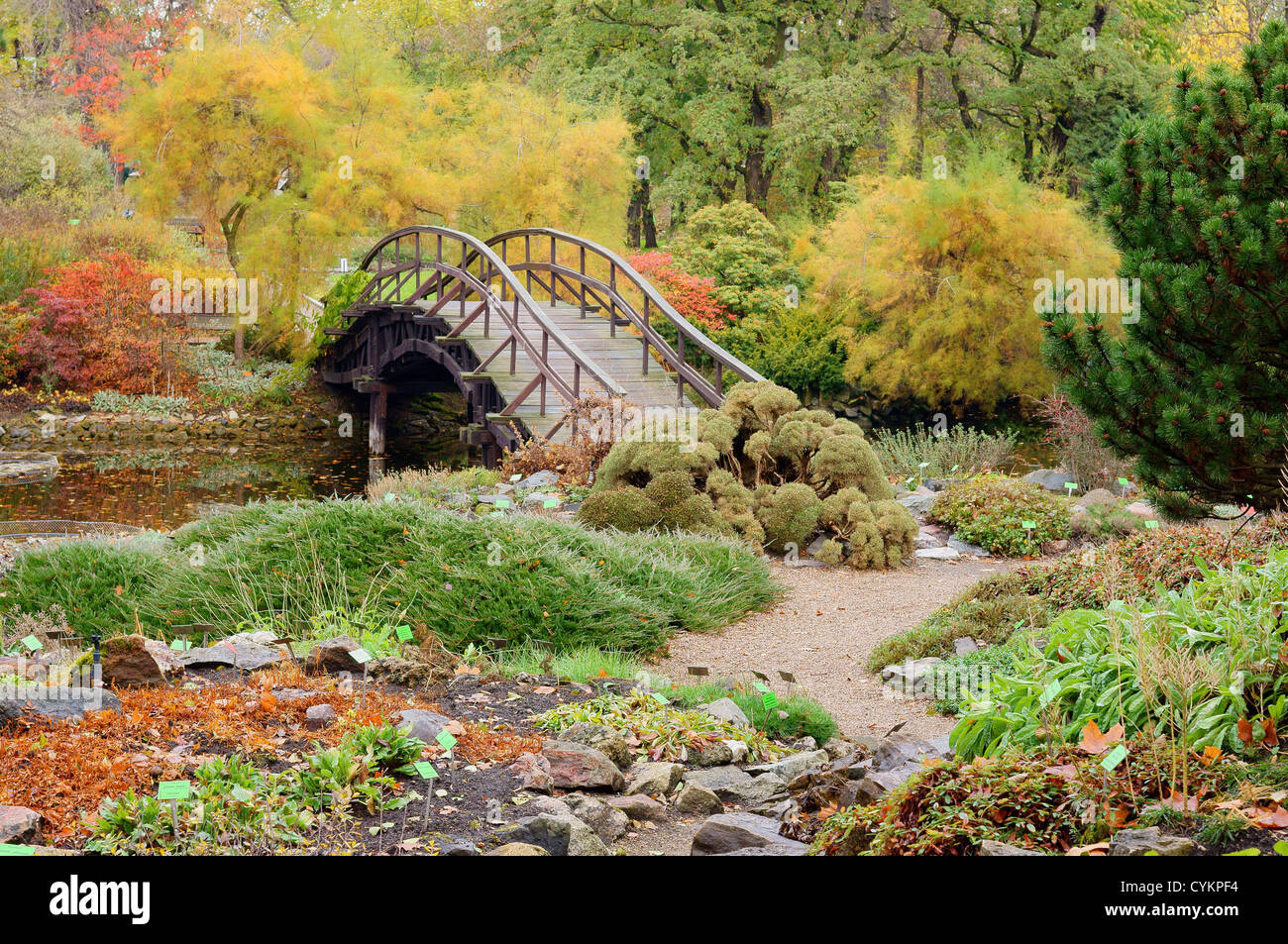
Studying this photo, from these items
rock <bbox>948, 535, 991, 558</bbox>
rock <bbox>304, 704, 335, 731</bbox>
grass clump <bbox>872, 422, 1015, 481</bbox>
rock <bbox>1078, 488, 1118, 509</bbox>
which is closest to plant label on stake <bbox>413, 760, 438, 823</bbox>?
rock <bbox>304, 704, 335, 731</bbox>

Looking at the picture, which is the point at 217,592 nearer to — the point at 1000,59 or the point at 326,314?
the point at 326,314

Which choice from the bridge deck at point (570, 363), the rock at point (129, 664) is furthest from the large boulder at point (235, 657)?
the bridge deck at point (570, 363)

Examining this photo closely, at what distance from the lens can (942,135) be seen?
2723 cm

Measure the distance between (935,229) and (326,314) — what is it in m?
11.2

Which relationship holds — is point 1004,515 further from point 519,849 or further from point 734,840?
point 519,849

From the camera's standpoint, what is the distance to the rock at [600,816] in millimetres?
3547

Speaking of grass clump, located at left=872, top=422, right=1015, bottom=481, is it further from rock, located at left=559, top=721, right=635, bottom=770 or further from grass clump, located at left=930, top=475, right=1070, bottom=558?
rock, located at left=559, top=721, right=635, bottom=770

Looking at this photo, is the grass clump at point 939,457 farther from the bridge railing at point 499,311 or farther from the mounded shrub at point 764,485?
the bridge railing at point 499,311

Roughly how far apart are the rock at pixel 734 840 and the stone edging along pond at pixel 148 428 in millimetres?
18613

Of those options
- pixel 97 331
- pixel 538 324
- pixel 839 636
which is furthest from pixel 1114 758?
pixel 97 331

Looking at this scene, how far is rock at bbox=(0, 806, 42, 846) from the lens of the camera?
9.68 ft

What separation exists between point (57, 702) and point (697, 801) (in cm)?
211

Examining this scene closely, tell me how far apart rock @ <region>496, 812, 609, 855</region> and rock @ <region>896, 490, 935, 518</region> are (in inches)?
326
